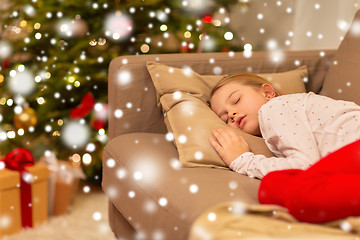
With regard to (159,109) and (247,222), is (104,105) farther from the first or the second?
(247,222)

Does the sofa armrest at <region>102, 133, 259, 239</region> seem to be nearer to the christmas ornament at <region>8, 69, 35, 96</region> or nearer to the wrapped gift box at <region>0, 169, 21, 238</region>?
the wrapped gift box at <region>0, 169, 21, 238</region>

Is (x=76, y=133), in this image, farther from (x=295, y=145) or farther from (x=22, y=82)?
(x=295, y=145)

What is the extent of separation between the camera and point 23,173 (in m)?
1.96

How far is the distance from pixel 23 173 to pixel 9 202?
0.13m

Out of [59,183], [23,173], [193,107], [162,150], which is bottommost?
[59,183]

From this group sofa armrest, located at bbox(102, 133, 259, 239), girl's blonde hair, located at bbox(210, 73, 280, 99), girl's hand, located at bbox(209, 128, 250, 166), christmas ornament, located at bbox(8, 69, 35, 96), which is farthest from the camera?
christmas ornament, located at bbox(8, 69, 35, 96)

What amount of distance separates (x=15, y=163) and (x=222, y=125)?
0.95 meters

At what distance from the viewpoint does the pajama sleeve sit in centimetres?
132

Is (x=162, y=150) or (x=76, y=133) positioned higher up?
(x=162, y=150)

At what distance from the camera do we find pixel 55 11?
7.79ft

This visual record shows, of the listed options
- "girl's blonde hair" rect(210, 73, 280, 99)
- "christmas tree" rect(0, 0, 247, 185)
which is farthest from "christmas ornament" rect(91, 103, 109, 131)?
"girl's blonde hair" rect(210, 73, 280, 99)

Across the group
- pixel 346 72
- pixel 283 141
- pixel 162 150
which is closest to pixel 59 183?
pixel 162 150

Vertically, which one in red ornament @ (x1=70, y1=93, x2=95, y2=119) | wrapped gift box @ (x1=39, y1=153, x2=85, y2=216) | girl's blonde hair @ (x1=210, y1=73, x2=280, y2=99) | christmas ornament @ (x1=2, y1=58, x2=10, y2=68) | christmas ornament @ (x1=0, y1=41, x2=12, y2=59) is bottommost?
wrapped gift box @ (x1=39, y1=153, x2=85, y2=216)

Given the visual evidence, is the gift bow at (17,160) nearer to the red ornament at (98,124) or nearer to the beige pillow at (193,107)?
the red ornament at (98,124)
